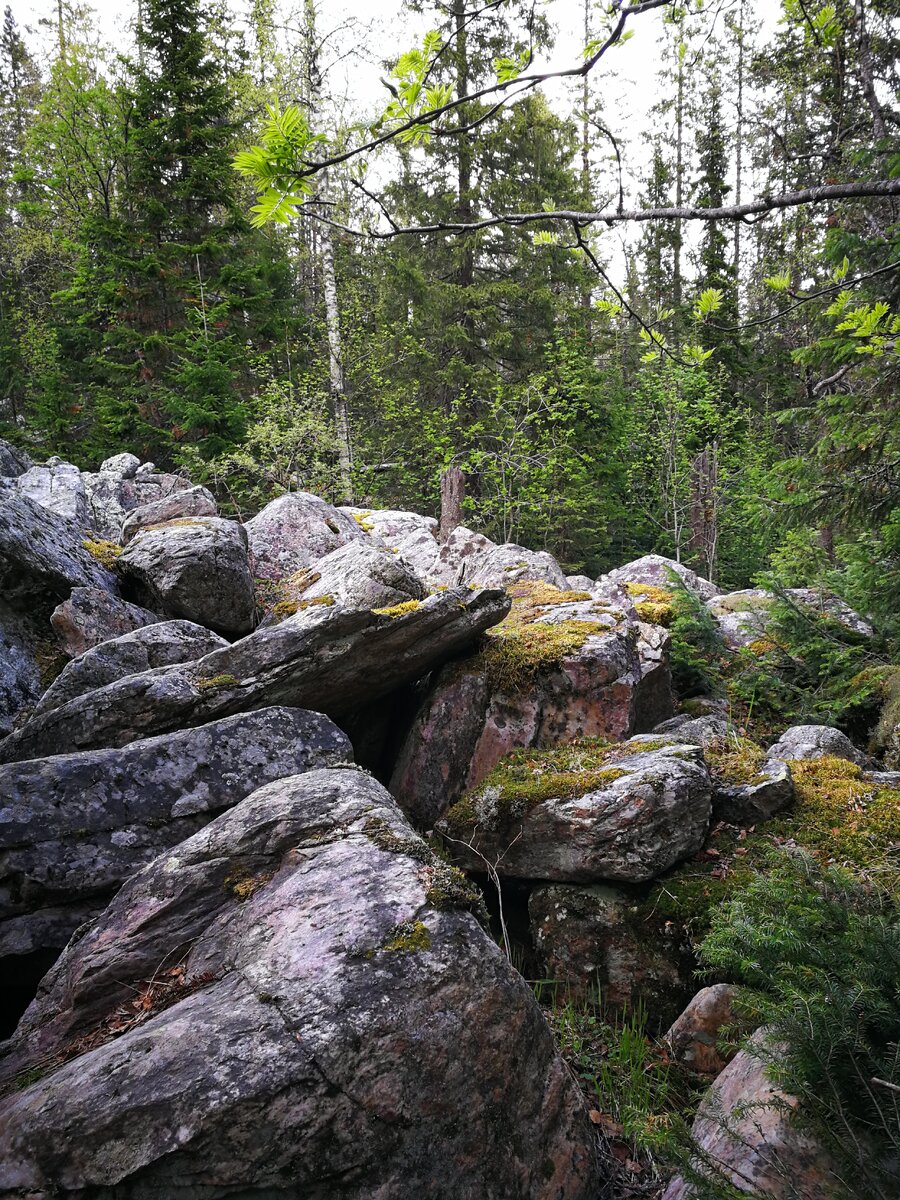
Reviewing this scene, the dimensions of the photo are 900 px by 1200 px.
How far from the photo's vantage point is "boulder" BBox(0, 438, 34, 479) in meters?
10.1

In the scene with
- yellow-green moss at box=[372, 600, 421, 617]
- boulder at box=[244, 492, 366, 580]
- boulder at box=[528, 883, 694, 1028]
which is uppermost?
boulder at box=[244, 492, 366, 580]

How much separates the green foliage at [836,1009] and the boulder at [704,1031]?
53 cm

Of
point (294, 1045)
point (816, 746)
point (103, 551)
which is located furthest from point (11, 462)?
point (816, 746)

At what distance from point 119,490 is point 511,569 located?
22.1 feet

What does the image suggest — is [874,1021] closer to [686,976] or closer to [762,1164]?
[762,1164]

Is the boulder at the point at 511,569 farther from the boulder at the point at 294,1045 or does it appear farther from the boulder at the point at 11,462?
the boulder at the point at 11,462

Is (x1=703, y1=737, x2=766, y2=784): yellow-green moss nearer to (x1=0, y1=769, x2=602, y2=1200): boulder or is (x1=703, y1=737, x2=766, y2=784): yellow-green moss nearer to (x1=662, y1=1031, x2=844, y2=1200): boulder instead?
(x1=662, y1=1031, x2=844, y2=1200): boulder

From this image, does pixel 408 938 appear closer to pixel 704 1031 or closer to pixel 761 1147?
pixel 761 1147

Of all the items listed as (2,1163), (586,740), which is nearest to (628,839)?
(586,740)

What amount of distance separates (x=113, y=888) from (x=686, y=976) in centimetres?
341

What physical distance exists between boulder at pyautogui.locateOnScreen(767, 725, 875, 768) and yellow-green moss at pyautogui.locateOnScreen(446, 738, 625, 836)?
7.16ft

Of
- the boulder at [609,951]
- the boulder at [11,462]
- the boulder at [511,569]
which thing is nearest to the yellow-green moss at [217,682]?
the boulder at [609,951]

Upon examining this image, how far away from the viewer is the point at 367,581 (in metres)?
6.69

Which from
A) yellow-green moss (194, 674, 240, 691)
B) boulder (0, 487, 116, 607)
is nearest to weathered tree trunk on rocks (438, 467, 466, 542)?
boulder (0, 487, 116, 607)
